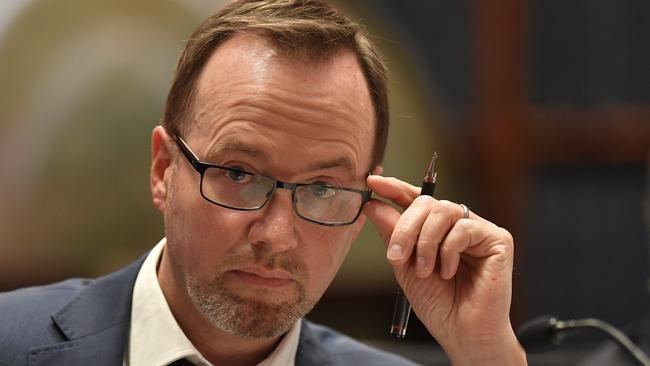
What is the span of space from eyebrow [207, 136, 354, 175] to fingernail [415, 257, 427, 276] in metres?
0.22

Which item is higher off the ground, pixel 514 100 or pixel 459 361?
pixel 514 100

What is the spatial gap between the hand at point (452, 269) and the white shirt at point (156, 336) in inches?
11.2

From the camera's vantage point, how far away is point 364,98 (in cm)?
187

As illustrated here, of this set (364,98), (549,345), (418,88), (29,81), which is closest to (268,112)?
(364,98)

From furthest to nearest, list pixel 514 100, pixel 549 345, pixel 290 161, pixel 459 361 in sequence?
pixel 514 100, pixel 549 345, pixel 459 361, pixel 290 161

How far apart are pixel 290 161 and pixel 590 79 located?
9.38 ft

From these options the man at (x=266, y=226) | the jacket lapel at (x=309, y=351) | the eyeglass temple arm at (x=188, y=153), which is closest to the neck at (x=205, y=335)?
the man at (x=266, y=226)

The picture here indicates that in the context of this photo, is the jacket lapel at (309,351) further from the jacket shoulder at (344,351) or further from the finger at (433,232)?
the finger at (433,232)

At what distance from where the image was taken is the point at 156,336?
6.00 ft

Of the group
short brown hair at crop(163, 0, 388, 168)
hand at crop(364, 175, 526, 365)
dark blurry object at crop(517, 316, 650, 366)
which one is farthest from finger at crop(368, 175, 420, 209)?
dark blurry object at crop(517, 316, 650, 366)

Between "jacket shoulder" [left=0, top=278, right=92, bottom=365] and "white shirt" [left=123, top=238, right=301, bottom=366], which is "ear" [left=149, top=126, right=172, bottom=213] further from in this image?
"jacket shoulder" [left=0, top=278, right=92, bottom=365]

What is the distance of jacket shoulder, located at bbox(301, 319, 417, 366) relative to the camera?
6.87 feet

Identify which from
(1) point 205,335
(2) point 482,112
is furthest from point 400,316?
(2) point 482,112

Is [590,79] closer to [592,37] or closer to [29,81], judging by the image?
[592,37]
